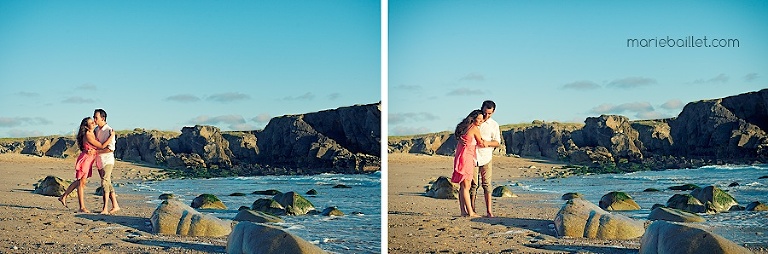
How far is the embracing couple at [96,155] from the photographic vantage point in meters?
6.90

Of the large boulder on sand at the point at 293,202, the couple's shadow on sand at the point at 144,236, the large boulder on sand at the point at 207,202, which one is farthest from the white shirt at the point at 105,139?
the large boulder on sand at the point at 293,202

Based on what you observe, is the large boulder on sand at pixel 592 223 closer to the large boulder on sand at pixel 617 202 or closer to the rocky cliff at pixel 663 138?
the large boulder on sand at pixel 617 202

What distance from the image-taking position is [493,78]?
24.6 ft

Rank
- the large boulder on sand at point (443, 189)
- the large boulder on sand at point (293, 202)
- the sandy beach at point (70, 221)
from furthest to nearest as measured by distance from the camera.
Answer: the large boulder on sand at point (443, 189), the large boulder on sand at point (293, 202), the sandy beach at point (70, 221)

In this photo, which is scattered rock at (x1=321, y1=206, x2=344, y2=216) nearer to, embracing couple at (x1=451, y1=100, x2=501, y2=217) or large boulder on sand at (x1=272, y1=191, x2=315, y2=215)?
large boulder on sand at (x1=272, y1=191, x2=315, y2=215)

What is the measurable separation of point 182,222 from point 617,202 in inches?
121

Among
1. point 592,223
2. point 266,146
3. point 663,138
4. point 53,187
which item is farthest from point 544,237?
point 53,187

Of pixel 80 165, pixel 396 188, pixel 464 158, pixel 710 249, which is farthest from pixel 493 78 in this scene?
pixel 80 165

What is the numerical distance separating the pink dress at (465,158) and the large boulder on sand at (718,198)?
1.65 m

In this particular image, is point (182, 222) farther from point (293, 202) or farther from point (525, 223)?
point (525, 223)

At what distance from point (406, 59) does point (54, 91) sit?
2.61 m

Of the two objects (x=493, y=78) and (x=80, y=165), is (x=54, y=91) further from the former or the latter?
(x=493, y=78)

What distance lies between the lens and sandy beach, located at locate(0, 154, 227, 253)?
6633mm

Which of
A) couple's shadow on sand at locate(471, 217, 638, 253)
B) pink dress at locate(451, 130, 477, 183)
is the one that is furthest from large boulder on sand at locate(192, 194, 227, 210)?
couple's shadow on sand at locate(471, 217, 638, 253)
